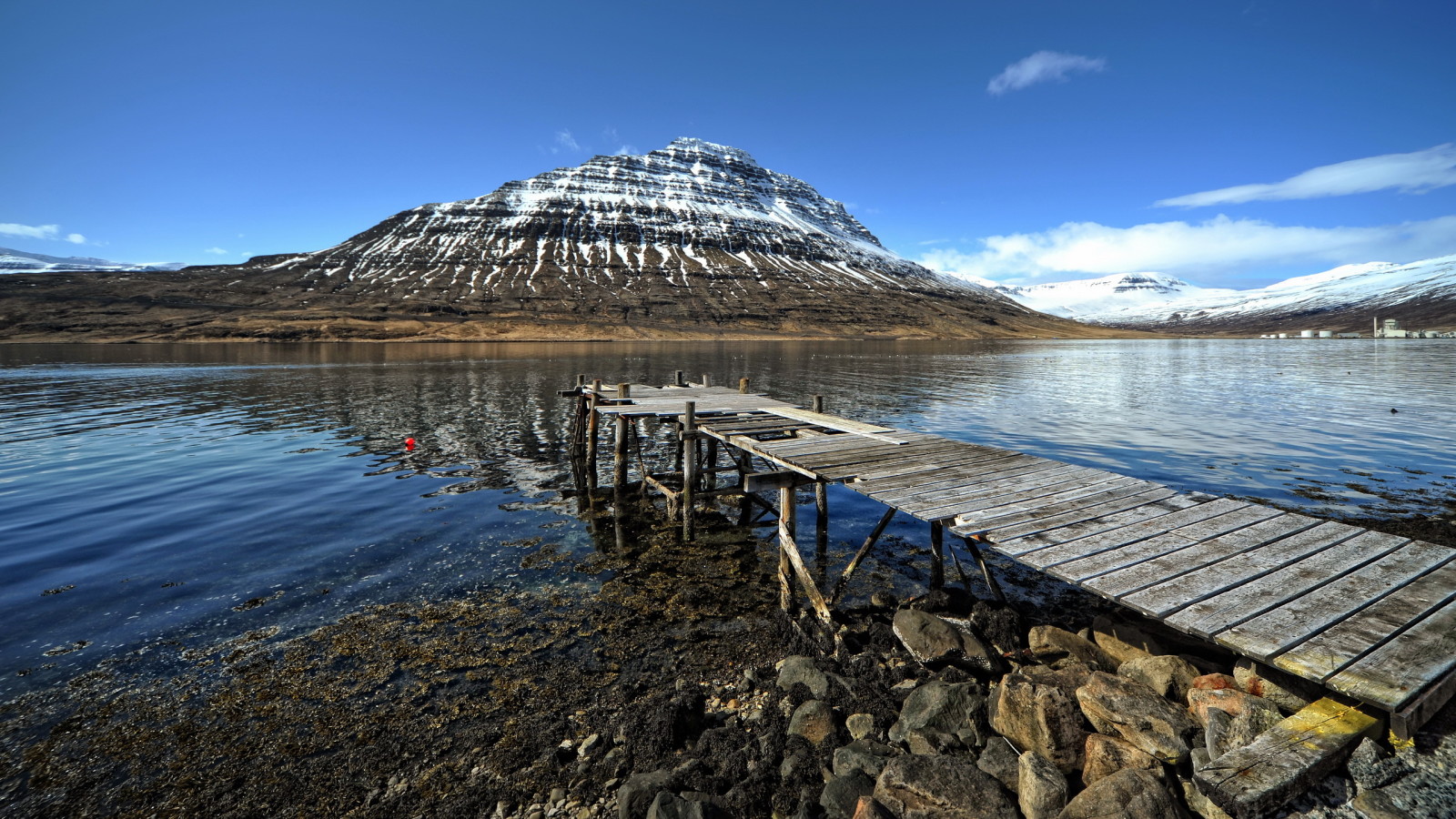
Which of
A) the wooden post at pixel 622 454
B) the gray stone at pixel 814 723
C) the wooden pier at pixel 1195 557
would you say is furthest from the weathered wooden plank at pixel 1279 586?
the wooden post at pixel 622 454

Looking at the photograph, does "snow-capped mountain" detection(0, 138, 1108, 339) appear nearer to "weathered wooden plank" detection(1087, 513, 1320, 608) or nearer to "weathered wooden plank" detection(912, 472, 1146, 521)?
"weathered wooden plank" detection(912, 472, 1146, 521)

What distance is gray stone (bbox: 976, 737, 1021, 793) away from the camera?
5723mm

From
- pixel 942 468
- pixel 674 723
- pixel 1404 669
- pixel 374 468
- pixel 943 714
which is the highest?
pixel 942 468

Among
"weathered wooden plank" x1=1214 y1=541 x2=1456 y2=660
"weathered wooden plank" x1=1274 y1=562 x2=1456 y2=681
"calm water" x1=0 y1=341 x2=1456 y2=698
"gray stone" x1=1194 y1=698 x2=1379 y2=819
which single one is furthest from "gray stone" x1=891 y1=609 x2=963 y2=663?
"calm water" x1=0 y1=341 x2=1456 y2=698

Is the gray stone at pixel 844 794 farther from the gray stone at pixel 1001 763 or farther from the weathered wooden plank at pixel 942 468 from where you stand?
the weathered wooden plank at pixel 942 468

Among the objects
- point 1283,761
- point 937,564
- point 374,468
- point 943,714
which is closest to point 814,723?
point 943,714

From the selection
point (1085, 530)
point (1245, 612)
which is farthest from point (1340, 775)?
point (1085, 530)

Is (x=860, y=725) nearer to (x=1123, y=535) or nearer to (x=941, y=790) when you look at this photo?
(x=941, y=790)

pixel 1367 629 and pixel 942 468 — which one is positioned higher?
pixel 942 468

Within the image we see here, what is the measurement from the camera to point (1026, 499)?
931 centimetres

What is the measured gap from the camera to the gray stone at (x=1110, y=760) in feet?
17.6

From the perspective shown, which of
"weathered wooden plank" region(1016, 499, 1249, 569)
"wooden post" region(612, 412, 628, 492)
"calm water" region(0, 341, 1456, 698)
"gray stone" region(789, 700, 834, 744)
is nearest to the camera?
"gray stone" region(789, 700, 834, 744)

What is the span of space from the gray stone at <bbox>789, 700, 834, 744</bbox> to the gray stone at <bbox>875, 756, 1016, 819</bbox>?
3.78ft

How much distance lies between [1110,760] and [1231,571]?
2851 millimetres
